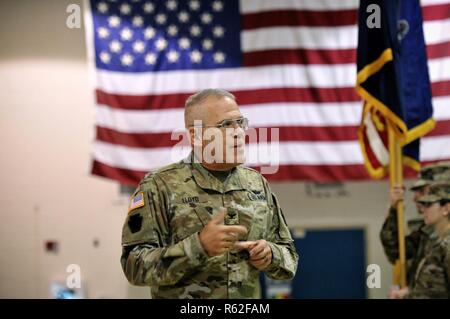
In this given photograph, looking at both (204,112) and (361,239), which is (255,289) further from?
(361,239)

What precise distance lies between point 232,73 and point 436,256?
160cm

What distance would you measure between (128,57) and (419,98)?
68.8 inches

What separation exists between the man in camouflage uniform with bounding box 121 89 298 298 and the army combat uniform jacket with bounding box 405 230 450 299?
1157 millimetres

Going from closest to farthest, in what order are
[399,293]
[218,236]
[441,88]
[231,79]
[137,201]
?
[218,236] < [137,201] < [399,293] < [441,88] < [231,79]

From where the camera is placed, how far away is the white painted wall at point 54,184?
315 centimetres

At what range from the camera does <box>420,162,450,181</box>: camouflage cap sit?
2547 millimetres

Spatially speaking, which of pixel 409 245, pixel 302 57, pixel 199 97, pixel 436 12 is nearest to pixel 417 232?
pixel 409 245

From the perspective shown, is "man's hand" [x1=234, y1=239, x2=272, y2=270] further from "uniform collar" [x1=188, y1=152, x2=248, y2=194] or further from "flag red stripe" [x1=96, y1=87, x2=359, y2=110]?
"flag red stripe" [x1=96, y1=87, x2=359, y2=110]

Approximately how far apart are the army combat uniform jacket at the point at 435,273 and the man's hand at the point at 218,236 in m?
1.44

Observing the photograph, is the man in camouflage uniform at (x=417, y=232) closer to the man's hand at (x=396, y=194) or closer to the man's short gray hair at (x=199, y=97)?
the man's hand at (x=396, y=194)

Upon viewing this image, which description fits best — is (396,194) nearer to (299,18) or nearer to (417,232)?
(417,232)

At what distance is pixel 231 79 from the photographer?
3.13 m

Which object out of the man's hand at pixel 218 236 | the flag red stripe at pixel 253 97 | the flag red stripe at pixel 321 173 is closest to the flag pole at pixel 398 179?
the flag red stripe at pixel 321 173

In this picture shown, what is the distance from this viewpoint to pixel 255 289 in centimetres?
143
